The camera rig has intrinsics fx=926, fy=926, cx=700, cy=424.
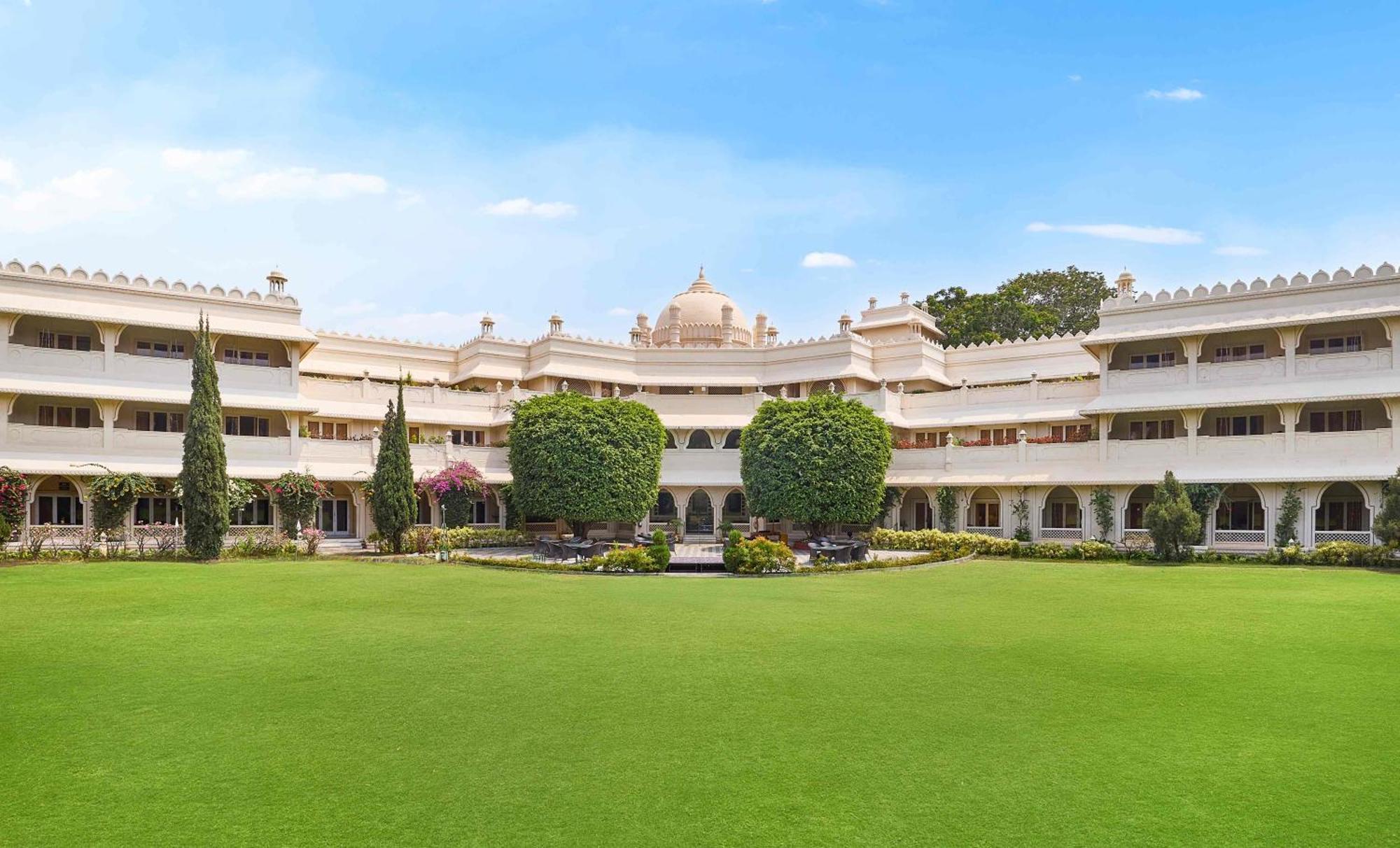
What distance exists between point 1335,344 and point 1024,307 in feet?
80.4

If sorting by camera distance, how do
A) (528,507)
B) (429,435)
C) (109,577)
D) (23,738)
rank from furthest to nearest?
(429,435)
(528,507)
(109,577)
(23,738)

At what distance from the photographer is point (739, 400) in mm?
41125

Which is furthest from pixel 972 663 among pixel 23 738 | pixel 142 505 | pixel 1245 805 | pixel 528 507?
pixel 142 505

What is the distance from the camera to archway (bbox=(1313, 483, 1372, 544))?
28906mm

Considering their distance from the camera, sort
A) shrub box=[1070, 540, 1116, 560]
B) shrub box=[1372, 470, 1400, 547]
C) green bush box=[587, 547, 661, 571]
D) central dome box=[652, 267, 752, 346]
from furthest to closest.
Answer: central dome box=[652, 267, 752, 346] < shrub box=[1070, 540, 1116, 560] < green bush box=[587, 547, 661, 571] < shrub box=[1372, 470, 1400, 547]

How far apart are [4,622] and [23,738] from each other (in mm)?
7360

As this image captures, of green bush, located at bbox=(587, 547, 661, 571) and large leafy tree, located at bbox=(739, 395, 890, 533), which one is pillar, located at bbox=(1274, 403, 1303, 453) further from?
green bush, located at bbox=(587, 547, 661, 571)

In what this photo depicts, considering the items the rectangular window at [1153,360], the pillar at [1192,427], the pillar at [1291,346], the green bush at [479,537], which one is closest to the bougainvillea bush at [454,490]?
the green bush at [479,537]

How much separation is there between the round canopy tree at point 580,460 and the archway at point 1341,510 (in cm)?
2224

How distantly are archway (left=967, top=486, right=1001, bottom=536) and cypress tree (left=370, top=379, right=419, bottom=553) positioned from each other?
20110 mm

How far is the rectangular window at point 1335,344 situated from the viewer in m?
30.5

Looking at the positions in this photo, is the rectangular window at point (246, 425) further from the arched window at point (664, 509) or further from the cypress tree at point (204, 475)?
the arched window at point (664, 509)

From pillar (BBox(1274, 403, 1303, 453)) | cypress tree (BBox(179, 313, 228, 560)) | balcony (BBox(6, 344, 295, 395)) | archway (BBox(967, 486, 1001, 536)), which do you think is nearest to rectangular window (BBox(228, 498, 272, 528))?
balcony (BBox(6, 344, 295, 395))

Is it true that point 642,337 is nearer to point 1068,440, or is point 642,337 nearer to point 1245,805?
point 1068,440
